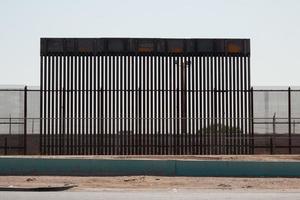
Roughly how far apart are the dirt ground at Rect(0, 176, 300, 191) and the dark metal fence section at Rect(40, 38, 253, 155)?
311 inches

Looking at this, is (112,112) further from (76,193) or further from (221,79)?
(76,193)

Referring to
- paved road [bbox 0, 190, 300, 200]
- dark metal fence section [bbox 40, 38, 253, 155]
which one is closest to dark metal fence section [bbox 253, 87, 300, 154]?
dark metal fence section [bbox 40, 38, 253, 155]

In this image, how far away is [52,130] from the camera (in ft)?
101

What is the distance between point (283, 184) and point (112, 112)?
1261cm

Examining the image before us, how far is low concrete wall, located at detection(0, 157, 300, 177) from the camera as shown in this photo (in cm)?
2308

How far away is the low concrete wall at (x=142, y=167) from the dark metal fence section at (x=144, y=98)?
6241mm

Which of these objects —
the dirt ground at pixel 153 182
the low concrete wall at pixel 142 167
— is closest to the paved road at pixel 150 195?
the dirt ground at pixel 153 182
